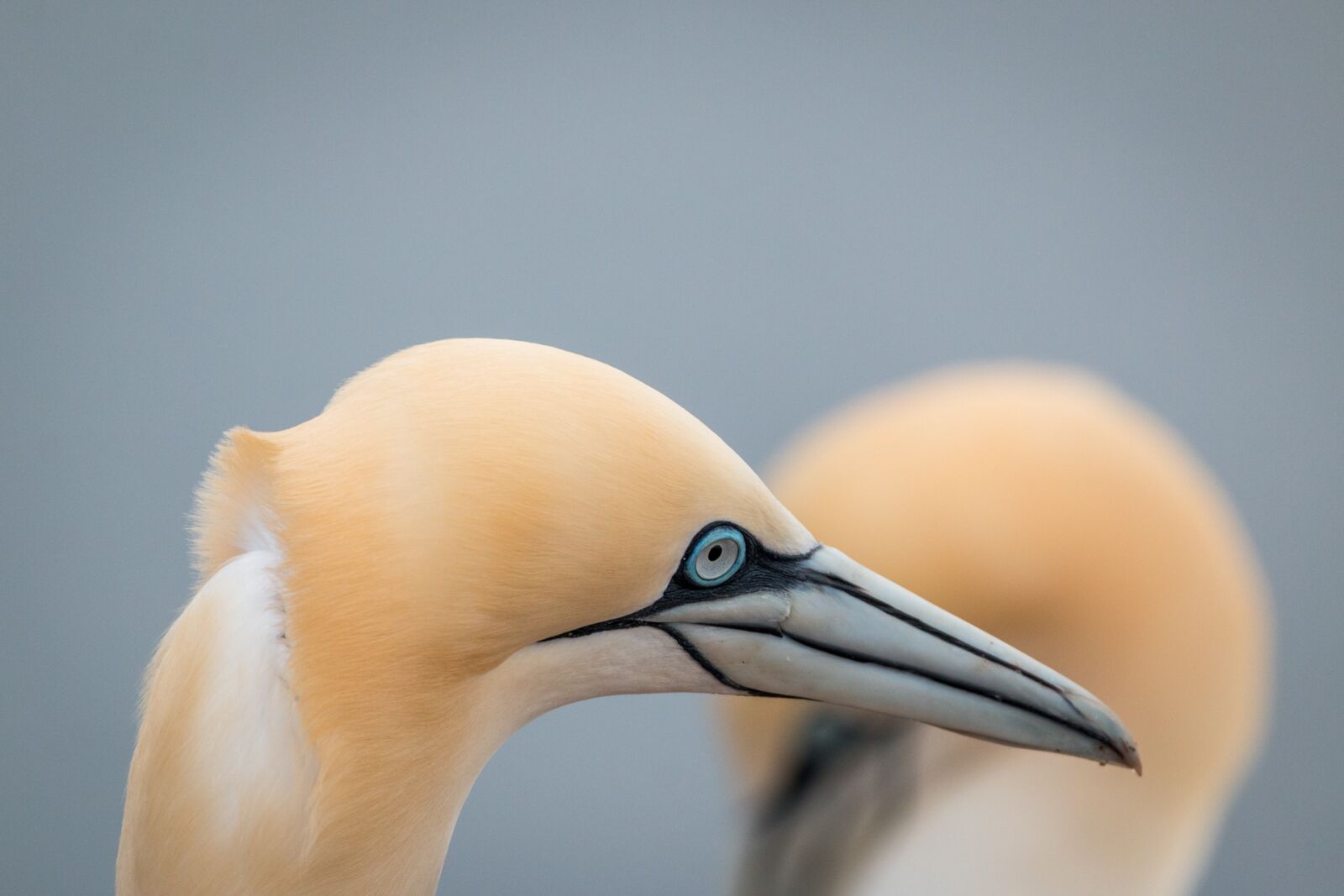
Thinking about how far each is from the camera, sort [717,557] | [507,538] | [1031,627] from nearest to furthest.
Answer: [507,538] → [717,557] → [1031,627]

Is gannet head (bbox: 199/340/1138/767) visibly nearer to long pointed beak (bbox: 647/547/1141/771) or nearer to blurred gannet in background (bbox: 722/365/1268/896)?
long pointed beak (bbox: 647/547/1141/771)

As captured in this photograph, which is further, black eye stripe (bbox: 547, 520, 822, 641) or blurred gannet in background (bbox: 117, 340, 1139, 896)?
black eye stripe (bbox: 547, 520, 822, 641)

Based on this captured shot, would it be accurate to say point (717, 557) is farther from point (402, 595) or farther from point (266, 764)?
point (266, 764)

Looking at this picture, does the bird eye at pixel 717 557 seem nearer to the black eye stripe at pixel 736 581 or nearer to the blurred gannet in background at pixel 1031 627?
the black eye stripe at pixel 736 581

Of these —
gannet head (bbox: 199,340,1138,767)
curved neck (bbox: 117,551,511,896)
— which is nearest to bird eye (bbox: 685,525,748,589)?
gannet head (bbox: 199,340,1138,767)

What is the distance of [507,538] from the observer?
3.66 feet

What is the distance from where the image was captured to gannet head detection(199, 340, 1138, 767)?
3.66 feet

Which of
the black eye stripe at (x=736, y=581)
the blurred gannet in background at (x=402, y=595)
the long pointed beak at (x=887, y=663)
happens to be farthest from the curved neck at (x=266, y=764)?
the long pointed beak at (x=887, y=663)

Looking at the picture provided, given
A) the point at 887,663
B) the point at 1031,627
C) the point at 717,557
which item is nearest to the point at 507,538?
the point at 717,557

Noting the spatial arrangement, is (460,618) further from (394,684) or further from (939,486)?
(939,486)

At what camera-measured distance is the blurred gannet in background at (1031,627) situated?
241 centimetres

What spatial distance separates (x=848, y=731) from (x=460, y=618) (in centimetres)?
167

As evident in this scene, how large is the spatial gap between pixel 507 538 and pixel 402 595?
0.11 m

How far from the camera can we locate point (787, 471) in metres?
2.69
